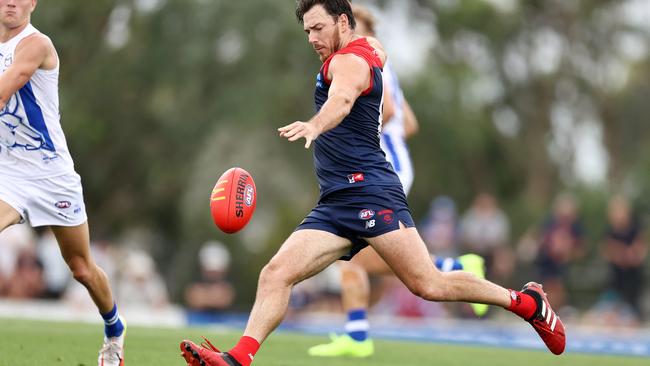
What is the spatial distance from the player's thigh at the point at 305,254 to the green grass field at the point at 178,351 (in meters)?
1.78

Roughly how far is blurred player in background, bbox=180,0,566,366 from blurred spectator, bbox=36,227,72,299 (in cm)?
1506

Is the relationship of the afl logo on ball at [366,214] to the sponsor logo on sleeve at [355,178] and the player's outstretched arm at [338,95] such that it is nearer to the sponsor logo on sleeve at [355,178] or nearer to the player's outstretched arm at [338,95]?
the sponsor logo on sleeve at [355,178]

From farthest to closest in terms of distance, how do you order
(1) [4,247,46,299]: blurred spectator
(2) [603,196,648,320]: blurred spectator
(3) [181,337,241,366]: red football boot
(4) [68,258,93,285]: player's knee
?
(1) [4,247,46,299]: blurred spectator, (2) [603,196,648,320]: blurred spectator, (4) [68,258,93,285]: player's knee, (3) [181,337,241,366]: red football boot

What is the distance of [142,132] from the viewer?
28.8 meters

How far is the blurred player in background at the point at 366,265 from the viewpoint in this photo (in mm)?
10164

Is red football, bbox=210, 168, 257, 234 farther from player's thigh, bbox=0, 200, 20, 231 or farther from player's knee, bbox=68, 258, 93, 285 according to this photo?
player's thigh, bbox=0, 200, 20, 231

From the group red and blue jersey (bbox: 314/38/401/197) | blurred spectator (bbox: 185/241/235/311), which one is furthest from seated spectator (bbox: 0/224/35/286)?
red and blue jersey (bbox: 314/38/401/197)

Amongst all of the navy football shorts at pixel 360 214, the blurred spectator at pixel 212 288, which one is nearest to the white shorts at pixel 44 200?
the navy football shorts at pixel 360 214

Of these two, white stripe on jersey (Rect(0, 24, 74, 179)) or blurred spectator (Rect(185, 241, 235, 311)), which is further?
blurred spectator (Rect(185, 241, 235, 311))

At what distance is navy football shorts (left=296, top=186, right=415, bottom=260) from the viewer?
7266 millimetres

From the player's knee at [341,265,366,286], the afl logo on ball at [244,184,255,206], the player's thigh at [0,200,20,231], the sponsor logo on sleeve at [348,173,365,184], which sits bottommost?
the player's thigh at [0,200,20,231]

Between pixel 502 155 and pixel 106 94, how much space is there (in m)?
13.4

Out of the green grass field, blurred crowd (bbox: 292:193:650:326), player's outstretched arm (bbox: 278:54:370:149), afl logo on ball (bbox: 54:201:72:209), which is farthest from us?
blurred crowd (bbox: 292:193:650:326)

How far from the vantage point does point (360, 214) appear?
728 cm
